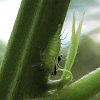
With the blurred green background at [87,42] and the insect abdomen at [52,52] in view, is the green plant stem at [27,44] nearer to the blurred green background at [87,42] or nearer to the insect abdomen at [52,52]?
the insect abdomen at [52,52]

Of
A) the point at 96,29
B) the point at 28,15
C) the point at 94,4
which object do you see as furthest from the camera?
the point at 94,4

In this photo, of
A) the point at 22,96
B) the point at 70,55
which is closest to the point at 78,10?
the point at 70,55

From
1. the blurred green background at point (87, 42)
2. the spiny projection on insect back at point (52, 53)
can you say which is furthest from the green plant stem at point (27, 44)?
the blurred green background at point (87, 42)

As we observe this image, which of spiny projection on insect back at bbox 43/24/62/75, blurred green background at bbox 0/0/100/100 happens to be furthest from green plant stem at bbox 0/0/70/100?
blurred green background at bbox 0/0/100/100

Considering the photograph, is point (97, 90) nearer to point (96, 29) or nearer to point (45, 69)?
point (45, 69)

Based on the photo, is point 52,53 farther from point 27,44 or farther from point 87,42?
point 87,42

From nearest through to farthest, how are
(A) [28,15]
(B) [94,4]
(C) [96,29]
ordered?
(A) [28,15] → (C) [96,29] → (B) [94,4]

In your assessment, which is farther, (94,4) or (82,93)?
(94,4)

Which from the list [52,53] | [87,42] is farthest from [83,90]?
[87,42]
